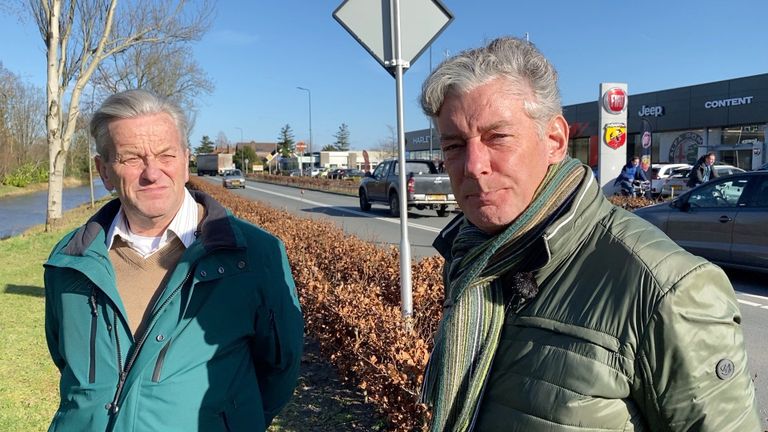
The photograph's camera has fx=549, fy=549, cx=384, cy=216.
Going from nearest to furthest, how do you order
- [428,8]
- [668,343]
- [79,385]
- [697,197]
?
[668,343], [79,385], [428,8], [697,197]

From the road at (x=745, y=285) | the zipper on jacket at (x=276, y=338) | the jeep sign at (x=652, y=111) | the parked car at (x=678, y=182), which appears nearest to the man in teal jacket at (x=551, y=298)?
the zipper on jacket at (x=276, y=338)

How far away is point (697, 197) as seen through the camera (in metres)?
8.31

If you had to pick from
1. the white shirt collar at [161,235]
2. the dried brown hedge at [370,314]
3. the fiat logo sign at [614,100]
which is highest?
the fiat logo sign at [614,100]

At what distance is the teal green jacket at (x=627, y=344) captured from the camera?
1.03 metres

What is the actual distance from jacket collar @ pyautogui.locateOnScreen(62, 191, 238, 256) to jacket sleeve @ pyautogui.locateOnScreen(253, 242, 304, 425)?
0.22 meters

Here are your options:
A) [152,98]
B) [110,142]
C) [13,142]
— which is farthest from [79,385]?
Result: [13,142]

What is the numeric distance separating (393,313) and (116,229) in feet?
6.76

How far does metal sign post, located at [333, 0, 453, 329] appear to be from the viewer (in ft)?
11.9

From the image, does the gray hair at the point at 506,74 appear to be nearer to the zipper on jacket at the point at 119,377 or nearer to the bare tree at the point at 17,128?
the zipper on jacket at the point at 119,377

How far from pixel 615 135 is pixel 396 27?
608 inches

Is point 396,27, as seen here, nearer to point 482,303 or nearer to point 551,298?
point 482,303

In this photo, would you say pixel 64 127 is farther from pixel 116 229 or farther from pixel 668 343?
pixel 668 343

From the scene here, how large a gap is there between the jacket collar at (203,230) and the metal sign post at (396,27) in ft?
6.11

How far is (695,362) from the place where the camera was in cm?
102
